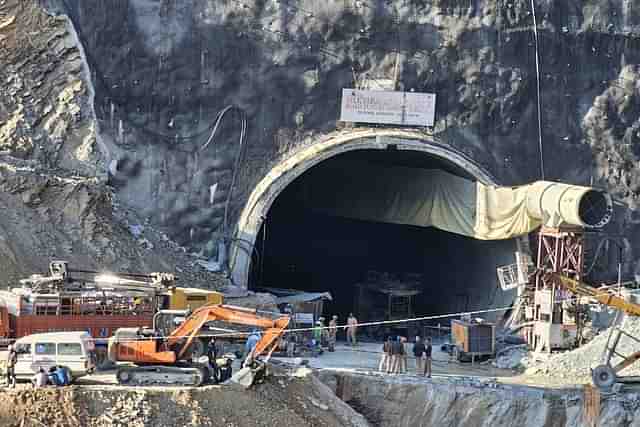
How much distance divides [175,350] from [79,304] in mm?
3521

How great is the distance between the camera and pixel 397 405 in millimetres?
28594

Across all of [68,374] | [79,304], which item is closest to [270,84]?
[79,304]

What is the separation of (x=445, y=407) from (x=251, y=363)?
546cm

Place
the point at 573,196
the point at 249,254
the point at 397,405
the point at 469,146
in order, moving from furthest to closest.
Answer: the point at 469,146, the point at 249,254, the point at 573,196, the point at 397,405

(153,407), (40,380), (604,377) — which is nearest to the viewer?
(153,407)

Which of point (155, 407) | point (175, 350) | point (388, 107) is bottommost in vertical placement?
point (155, 407)

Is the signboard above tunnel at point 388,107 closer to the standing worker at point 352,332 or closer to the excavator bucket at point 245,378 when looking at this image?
the standing worker at point 352,332

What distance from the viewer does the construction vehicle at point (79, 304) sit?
1093 inches

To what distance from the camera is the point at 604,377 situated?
30078mm

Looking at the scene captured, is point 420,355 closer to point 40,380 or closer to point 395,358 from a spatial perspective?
point 395,358

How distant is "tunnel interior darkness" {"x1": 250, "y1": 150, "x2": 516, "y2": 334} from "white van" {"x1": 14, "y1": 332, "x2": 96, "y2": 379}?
673 inches

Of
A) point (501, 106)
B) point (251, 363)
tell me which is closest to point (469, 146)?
point (501, 106)

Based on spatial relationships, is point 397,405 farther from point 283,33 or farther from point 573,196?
point 283,33

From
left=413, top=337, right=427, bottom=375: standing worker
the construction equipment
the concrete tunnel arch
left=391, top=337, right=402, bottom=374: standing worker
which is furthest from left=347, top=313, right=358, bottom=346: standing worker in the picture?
left=391, top=337, right=402, bottom=374: standing worker
